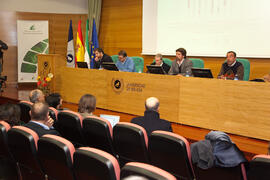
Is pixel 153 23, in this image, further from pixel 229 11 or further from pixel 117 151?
pixel 117 151

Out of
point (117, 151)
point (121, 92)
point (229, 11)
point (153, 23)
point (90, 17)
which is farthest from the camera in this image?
Answer: point (90, 17)

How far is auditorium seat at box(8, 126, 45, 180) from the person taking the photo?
2.43m

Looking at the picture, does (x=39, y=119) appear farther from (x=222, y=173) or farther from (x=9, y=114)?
(x=222, y=173)

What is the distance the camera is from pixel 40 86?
638 cm

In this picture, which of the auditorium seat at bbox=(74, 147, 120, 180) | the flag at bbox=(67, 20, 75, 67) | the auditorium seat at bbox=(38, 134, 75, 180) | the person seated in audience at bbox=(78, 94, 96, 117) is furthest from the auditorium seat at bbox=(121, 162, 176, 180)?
the flag at bbox=(67, 20, 75, 67)

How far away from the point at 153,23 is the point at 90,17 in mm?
2324

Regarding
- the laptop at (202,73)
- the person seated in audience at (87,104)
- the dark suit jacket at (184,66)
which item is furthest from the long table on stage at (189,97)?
the person seated in audience at (87,104)

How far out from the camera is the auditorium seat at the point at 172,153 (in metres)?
2.37

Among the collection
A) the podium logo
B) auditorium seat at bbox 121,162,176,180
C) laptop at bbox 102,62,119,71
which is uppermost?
laptop at bbox 102,62,119,71

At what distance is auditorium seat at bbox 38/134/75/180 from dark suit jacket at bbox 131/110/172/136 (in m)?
0.98

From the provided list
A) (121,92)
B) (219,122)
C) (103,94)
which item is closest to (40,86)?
(103,94)

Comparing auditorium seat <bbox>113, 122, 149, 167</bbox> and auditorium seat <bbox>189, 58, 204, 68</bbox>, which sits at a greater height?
auditorium seat <bbox>189, 58, 204, 68</bbox>

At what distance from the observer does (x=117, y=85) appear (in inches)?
203

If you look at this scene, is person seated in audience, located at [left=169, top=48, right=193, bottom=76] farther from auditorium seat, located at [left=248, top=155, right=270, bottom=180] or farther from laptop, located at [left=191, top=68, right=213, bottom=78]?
auditorium seat, located at [left=248, top=155, right=270, bottom=180]
